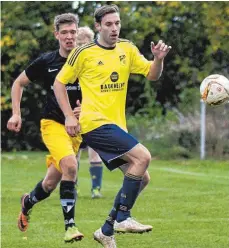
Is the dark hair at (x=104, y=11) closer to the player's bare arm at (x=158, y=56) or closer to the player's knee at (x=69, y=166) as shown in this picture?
the player's bare arm at (x=158, y=56)

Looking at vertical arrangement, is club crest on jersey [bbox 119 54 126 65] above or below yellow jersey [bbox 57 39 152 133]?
above

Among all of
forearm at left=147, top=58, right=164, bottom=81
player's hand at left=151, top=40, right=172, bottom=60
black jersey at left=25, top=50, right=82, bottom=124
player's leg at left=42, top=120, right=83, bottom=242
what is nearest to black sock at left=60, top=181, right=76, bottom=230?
player's leg at left=42, top=120, right=83, bottom=242

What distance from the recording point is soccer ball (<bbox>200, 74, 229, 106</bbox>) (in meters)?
7.54

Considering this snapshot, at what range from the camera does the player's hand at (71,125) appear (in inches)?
287

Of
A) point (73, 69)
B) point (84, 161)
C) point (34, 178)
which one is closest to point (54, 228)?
point (73, 69)

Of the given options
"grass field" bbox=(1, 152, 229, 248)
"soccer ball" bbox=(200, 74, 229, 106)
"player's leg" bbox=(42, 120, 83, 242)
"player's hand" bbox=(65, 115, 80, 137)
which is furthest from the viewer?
"grass field" bbox=(1, 152, 229, 248)

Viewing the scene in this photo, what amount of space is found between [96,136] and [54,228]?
6.36ft

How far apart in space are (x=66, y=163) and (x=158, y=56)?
141cm

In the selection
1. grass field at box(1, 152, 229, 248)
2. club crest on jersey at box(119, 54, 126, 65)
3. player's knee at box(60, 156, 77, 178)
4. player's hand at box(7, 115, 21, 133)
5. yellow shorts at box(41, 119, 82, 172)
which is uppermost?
club crest on jersey at box(119, 54, 126, 65)

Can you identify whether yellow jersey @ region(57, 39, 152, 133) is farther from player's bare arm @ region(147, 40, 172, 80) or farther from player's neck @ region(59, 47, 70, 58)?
player's neck @ region(59, 47, 70, 58)

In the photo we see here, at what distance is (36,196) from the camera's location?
29.0 ft

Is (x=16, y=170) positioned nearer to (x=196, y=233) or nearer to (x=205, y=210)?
(x=205, y=210)

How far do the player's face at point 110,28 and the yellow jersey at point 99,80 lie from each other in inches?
3.7

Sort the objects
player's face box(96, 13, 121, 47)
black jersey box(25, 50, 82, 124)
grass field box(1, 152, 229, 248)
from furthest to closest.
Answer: black jersey box(25, 50, 82, 124) < grass field box(1, 152, 229, 248) < player's face box(96, 13, 121, 47)
